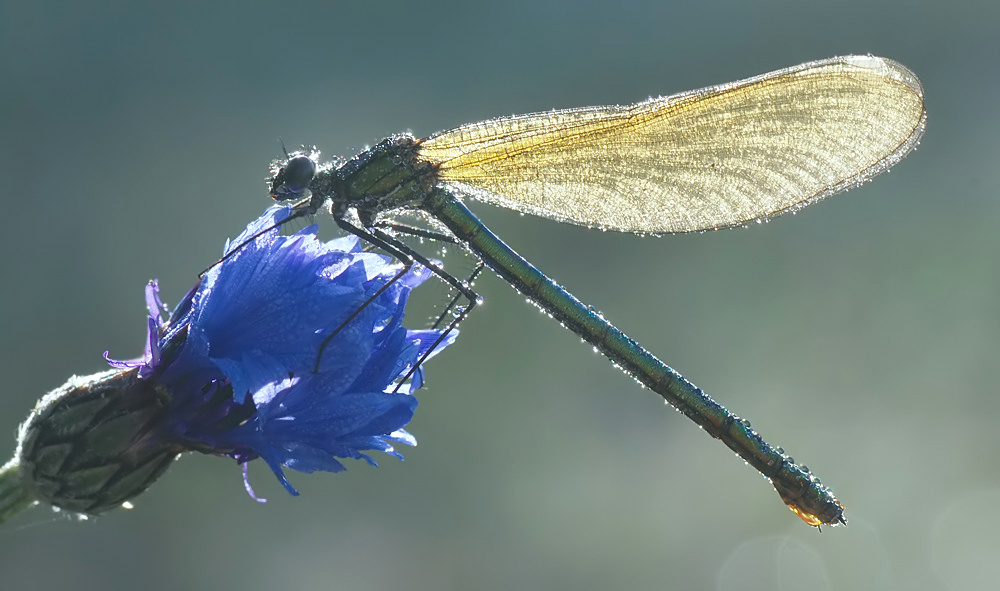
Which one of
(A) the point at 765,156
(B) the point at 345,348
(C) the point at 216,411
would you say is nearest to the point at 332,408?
(B) the point at 345,348

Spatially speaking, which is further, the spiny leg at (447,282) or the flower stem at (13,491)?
the spiny leg at (447,282)

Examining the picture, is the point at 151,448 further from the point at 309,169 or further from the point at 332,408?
the point at 309,169

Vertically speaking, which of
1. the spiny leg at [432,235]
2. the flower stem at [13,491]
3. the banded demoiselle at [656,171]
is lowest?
the flower stem at [13,491]

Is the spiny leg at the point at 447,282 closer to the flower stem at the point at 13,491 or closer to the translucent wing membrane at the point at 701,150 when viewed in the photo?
the translucent wing membrane at the point at 701,150

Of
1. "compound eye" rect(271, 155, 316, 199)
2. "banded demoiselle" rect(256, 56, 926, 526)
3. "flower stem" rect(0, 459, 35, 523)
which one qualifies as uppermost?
"banded demoiselle" rect(256, 56, 926, 526)

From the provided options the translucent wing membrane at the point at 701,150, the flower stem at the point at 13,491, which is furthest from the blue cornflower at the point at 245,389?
the translucent wing membrane at the point at 701,150

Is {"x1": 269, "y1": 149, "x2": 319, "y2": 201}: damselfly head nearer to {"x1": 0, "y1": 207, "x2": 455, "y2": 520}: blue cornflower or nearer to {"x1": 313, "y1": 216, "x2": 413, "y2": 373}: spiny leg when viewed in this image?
{"x1": 313, "y1": 216, "x2": 413, "y2": 373}: spiny leg

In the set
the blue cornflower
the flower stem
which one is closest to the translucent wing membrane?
the blue cornflower
